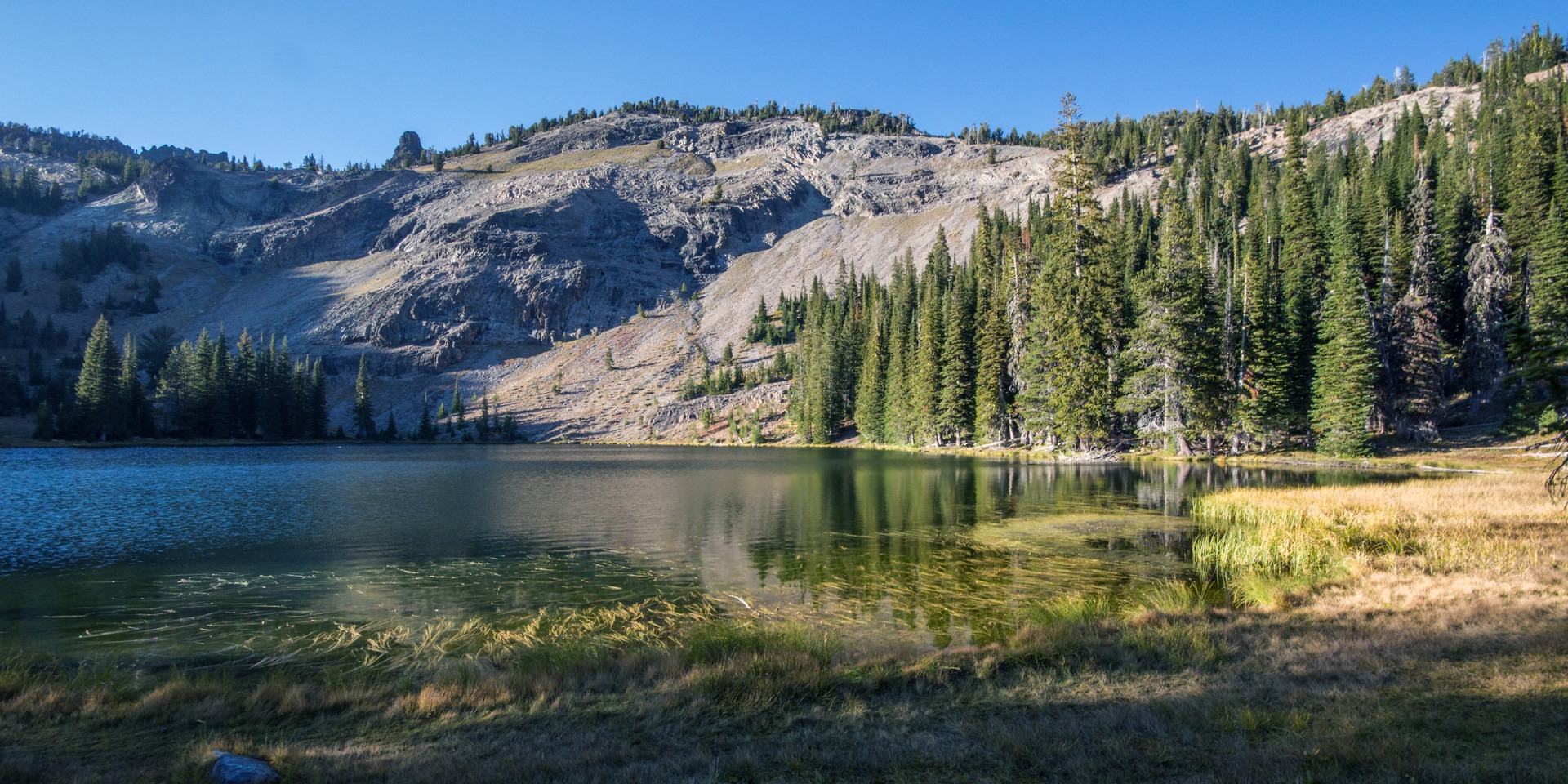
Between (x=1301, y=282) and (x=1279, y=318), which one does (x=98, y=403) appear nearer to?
(x=1279, y=318)

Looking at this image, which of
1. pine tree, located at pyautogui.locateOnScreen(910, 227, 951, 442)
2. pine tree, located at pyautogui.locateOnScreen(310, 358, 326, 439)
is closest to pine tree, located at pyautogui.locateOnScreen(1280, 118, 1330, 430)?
pine tree, located at pyautogui.locateOnScreen(910, 227, 951, 442)

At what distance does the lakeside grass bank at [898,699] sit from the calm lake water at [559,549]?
219 centimetres

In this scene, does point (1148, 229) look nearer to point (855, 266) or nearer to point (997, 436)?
point (997, 436)

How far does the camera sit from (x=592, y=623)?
47.8 feet

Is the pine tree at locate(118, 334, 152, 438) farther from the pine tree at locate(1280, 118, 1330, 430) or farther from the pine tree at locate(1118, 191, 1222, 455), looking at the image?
the pine tree at locate(1280, 118, 1330, 430)

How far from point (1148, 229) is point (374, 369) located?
158 meters

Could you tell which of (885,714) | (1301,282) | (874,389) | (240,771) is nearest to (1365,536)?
(885,714)

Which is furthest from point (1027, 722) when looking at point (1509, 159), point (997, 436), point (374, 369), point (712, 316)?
point (374, 369)

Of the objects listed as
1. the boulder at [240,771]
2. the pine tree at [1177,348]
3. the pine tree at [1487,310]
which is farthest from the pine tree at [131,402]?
the pine tree at [1487,310]

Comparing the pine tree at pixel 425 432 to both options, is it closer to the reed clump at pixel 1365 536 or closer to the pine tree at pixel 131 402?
the pine tree at pixel 131 402

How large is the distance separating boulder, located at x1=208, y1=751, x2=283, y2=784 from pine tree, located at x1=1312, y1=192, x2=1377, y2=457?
6083 cm

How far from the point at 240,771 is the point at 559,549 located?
1811cm

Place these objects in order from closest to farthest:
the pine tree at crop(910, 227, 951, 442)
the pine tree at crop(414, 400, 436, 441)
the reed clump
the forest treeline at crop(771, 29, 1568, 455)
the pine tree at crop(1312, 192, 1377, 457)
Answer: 1. the reed clump
2. the pine tree at crop(1312, 192, 1377, 457)
3. the forest treeline at crop(771, 29, 1568, 455)
4. the pine tree at crop(910, 227, 951, 442)
5. the pine tree at crop(414, 400, 436, 441)

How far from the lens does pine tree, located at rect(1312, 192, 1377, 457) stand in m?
48.6
